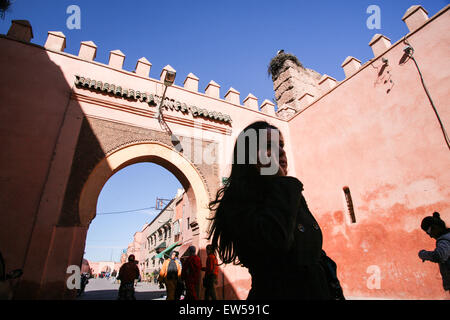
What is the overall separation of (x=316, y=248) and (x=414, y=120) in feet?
21.0

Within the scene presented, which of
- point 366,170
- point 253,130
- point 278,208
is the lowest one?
point 278,208

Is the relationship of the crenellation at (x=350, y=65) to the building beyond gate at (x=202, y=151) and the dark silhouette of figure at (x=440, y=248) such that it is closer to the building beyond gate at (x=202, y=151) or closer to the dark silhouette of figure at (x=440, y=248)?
the building beyond gate at (x=202, y=151)

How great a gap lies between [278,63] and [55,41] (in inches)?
391

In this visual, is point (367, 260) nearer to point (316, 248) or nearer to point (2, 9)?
point (316, 248)

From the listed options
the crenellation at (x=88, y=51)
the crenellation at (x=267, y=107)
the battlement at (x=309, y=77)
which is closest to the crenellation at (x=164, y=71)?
the crenellation at (x=88, y=51)

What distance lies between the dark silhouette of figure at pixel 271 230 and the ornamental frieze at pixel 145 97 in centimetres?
645

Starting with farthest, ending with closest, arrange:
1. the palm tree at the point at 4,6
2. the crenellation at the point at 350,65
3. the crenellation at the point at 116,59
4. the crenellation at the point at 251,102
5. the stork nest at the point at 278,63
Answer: the stork nest at the point at 278,63 < the crenellation at the point at 251,102 < the crenellation at the point at 350,65 < the crenellation at the point at 116,59 < the palm tree at the point at 4,6

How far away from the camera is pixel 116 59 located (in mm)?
7262

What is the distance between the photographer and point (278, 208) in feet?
3.70

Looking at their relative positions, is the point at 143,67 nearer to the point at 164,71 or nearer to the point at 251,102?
the point at 164,71

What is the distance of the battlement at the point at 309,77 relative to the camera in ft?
20.7

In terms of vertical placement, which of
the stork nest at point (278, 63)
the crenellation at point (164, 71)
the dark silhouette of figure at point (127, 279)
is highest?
the stork nest at point (278, 63)

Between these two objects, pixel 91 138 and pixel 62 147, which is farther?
pixel 91 138
